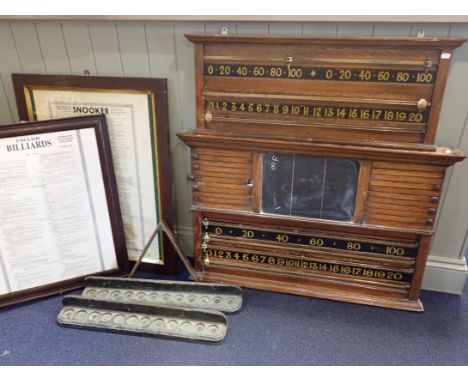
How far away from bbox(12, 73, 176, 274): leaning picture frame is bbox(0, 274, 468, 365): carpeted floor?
56 cm

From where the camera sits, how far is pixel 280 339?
1719 millimetres

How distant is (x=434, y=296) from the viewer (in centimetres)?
199

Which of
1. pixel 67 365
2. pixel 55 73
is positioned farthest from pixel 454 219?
pixel 55 73

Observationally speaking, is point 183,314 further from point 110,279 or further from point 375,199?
point 375,199

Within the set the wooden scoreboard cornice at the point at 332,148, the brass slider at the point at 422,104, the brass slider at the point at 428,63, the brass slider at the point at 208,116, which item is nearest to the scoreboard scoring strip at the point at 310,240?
the wooden scoreboard cornice at the point at 332,148

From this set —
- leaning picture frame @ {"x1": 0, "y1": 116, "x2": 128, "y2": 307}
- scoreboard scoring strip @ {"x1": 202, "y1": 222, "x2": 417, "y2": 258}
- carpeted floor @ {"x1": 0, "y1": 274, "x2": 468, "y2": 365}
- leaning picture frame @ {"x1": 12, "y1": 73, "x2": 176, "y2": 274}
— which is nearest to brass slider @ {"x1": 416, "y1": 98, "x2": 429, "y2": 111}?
scoreboard scoring strip @ {"x1": 202, "y1": 222, "x2": 417, "y2": 258}

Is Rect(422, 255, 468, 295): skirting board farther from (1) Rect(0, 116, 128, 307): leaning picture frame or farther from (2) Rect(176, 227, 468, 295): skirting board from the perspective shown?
(1) Rect(0, 116, 128, 307): leaning picture frame

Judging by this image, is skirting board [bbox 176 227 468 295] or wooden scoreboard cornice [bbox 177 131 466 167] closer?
wooden scoreboard cornice [bbox 177 131 466 167]

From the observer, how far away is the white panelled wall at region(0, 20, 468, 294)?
5.37 ft

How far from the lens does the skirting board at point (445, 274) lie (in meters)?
1.95

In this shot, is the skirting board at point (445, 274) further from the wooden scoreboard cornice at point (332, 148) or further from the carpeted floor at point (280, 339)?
the wooden scoreboard cornice at point (332, 148)

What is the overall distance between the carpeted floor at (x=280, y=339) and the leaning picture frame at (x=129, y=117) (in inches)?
21.9

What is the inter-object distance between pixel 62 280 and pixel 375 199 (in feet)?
5.10

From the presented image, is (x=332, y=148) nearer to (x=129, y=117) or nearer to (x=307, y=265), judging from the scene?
(x=307, y=265)
